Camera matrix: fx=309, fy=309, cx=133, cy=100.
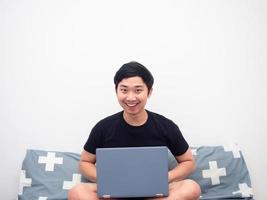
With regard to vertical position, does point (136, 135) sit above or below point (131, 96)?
below

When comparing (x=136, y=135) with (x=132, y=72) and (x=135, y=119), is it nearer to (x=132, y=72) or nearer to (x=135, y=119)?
(x=135, y=119)

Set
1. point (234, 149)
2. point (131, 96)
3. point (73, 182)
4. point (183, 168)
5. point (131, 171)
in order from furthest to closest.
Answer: point (234, 149) < point (73, 182) < point (183, 168) < point (131, 96) < point (131, 171)

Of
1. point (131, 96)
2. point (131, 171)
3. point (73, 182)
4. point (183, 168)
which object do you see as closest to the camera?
point (131, 171)

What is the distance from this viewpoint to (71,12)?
1598 mm

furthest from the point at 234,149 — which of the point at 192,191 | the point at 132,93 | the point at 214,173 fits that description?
the point at 132,93

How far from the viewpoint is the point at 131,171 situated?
108 centimetres

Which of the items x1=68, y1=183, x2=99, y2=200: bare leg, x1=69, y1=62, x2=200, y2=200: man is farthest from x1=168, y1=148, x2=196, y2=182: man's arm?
x1=68, y1=183, x2=99, y2=200: bare leg

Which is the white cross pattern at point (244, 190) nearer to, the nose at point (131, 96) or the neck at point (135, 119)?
the neck at point (135, 119)

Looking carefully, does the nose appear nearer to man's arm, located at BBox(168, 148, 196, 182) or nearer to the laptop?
the laptop

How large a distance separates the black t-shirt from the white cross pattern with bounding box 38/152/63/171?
0.24m

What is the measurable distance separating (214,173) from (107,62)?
772 mm

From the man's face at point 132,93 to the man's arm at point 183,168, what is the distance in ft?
1.02

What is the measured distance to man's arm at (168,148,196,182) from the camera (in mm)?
1307

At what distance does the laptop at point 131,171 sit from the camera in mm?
1071
